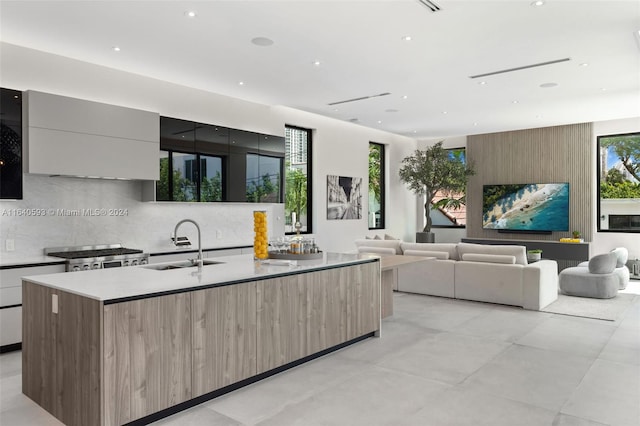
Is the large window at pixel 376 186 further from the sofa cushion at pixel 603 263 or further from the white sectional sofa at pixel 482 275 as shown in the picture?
the sofa cushion at pixel 603 263

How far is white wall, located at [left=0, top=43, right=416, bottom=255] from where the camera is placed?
497cm

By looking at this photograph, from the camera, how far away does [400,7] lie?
13.2 ft

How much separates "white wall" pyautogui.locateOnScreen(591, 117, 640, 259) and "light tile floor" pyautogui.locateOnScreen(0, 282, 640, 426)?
4.66 meters

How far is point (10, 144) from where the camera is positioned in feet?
15.0

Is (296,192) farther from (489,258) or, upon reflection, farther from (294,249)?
(294,249)

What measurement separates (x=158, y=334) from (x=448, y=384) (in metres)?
2.18

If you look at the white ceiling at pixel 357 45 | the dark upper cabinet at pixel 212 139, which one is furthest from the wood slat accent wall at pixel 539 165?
the dark upper cabinet at pixel 212 139

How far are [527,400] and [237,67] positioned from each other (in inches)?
181

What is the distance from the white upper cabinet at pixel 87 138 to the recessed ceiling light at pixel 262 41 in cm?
168

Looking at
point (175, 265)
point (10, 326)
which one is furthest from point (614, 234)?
point (10, 326)

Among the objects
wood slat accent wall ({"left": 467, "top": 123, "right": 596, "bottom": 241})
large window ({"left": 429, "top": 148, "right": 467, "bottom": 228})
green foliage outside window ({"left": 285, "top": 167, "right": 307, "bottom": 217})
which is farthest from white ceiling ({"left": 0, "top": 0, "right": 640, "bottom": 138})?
large window ({"left": 429, "top": 148, "right": 467, "bottom": 228})

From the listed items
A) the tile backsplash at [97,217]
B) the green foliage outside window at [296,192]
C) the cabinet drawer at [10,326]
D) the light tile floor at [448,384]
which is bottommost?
the light tile floor at [448,384]

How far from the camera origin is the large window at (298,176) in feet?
28.3

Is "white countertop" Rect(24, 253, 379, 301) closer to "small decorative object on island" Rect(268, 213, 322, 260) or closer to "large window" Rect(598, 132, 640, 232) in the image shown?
"small decorative object on island" Rect(268, 213, 322, 260)
